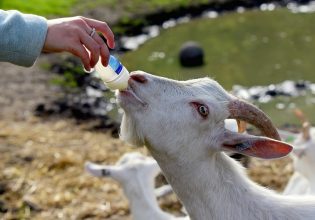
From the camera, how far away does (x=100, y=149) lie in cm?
879

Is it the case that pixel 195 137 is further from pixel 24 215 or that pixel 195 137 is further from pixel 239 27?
pixel 239 27

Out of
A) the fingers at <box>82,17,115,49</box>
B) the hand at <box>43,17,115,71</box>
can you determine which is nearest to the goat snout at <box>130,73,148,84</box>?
the fingers at <box>82,17,115,49</box>

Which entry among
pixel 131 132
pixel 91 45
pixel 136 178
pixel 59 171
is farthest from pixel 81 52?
pixel 59 171

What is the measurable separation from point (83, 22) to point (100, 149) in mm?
5519

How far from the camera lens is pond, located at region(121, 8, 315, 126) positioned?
1204cm

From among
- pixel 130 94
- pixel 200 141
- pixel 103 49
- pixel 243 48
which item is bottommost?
pixel 243 48

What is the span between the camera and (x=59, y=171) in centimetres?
827

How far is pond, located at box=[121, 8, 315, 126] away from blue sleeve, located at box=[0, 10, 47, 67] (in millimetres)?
7240

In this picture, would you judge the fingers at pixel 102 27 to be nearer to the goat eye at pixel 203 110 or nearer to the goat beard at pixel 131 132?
the goat beard at pixel 131 132

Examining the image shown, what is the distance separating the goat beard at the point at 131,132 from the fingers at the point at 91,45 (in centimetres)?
53

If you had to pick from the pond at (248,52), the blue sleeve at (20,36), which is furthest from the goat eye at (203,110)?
the pond at (248,52)

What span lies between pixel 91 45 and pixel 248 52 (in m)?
10.8

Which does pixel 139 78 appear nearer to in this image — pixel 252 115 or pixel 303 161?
pixel 252 115

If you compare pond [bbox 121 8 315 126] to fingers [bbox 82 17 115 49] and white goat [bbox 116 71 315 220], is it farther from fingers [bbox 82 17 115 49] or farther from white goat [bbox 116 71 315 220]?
fingers [bbox 82 17 115 49]
